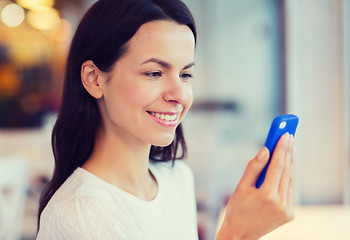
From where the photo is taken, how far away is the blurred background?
5.15ft

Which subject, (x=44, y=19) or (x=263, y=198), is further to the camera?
(x=44, y=19)

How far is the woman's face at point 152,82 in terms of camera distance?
2.34ft

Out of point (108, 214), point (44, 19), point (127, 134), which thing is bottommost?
point (108, 214)

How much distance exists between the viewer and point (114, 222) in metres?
0.72

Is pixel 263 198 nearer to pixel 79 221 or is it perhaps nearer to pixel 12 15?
pixel 79 221

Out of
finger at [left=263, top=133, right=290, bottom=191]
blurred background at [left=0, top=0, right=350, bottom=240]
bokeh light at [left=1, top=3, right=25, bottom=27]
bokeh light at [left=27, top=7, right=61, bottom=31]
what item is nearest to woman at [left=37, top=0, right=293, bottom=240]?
finger at [left=263, top=133, right=290, bottom=191]

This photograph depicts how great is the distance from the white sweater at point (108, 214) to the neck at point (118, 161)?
0.03 meters

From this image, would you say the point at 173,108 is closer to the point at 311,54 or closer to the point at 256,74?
the point at 311,54

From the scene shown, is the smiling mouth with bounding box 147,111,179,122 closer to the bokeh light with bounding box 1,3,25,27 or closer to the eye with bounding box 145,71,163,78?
the eye with bounding box 145,71,163,78

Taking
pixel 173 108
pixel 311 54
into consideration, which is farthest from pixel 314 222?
pixel 311 54

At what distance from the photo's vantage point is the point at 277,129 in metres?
0.65

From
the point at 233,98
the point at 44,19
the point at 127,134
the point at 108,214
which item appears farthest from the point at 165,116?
the point at 44,19

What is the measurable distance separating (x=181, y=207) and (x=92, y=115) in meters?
0.34

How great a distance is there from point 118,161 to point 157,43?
278mm
